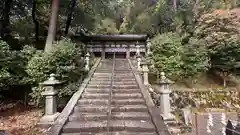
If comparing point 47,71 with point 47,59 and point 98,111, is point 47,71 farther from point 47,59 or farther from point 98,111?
point 98,111

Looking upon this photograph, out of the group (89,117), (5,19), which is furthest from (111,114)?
(5,19)

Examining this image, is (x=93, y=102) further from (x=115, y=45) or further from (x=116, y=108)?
(x=115, y=45)

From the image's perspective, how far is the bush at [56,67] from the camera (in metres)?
8.02

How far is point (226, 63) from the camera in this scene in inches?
595

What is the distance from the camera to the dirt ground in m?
6.57

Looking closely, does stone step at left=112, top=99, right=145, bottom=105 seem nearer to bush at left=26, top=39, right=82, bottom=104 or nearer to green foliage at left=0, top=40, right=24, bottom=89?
bush at left=26, top=39, right=82, bottom=104

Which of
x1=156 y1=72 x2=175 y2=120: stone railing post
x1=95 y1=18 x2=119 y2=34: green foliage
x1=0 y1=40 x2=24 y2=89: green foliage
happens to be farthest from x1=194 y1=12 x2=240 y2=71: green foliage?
x1=0 y1=40 x2=24 y2=89: green foliage

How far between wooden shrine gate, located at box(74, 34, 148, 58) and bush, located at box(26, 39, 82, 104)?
11743mm

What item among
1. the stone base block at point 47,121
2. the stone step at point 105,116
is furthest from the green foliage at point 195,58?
the stone base block at point 47,121

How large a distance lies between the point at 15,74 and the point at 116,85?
4.45m

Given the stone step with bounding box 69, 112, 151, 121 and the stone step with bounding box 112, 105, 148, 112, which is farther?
the stone step with bounding box 112, 105, 148, 112

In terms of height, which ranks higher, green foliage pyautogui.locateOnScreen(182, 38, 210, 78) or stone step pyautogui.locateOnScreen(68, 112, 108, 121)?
green foliage pyautogui.locateOnScreen(182, 38, 210, 78)

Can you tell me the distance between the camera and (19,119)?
26.3 feet

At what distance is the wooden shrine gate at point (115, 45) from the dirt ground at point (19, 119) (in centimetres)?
1131
